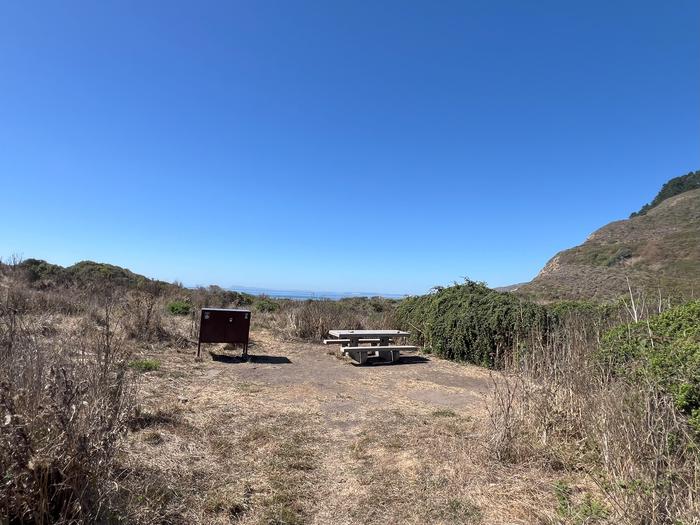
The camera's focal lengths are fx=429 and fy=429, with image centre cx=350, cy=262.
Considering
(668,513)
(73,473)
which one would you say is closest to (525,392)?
(668,513)

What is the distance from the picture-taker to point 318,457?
412 cm

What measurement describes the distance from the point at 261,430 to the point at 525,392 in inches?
111

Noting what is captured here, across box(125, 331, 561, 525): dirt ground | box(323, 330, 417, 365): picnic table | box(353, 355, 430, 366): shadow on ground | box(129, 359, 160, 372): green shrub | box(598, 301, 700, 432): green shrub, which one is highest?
box(598, 301, 700, 432): green shrub

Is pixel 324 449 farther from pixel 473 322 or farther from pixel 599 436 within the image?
pixel 473 322

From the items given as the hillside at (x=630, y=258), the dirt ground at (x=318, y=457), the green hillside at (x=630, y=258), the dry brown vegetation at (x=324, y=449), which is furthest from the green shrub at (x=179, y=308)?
the hillside at (x=630, y=258)

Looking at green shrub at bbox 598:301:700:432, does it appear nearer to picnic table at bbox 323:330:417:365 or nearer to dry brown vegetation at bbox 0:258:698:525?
dry brown vegetation at bbox 0:258:698:525

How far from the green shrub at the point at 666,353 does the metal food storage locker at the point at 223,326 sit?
23.1 feet

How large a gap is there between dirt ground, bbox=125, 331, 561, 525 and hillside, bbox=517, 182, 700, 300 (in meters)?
23.4

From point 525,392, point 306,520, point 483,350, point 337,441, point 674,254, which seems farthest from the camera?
point 674,254

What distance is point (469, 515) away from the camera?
3043 mm

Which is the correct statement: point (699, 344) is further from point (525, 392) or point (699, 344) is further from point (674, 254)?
point (674, 254)

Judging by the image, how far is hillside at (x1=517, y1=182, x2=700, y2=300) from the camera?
32100 mm

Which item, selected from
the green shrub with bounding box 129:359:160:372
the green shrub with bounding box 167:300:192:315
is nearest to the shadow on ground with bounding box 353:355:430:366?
the green shrub with bounding box 129:359:160:372

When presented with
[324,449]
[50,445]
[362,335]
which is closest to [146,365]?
[324,449]
